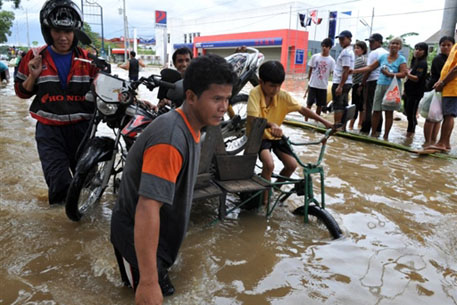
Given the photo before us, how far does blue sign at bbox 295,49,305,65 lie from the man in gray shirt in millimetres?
32039

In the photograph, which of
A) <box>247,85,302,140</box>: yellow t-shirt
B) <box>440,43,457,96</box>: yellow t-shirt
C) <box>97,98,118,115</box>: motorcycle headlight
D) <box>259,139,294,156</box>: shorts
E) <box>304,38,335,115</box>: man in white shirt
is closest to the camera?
<box>97,98,118,115</box>: motorcycle headlight

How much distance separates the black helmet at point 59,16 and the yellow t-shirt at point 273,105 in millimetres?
1691

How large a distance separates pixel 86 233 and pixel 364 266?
2.28 meters

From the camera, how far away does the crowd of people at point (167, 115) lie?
144cm

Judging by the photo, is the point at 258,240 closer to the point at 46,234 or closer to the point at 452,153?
the point at 46,234

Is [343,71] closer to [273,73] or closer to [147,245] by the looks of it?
[273,73]

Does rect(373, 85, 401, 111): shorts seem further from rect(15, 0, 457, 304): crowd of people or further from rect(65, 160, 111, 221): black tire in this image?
rect(65, 160, 111, 221): black tire

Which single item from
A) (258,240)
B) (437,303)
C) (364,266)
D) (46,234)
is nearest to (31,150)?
(46,234)

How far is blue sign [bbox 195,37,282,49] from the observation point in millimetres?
32906

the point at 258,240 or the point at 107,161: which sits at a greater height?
the point at 107,161

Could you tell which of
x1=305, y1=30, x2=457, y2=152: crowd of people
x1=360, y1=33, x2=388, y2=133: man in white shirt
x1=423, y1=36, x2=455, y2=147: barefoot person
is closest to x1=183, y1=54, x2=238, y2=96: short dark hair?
x1=305, y1=30, x2=457, y2=152: crowd of people

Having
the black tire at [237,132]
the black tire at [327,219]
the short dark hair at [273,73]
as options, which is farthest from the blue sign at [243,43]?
the black tire at [327,219]

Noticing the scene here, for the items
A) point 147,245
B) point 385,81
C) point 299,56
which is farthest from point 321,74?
point 299,56

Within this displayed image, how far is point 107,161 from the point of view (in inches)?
126
